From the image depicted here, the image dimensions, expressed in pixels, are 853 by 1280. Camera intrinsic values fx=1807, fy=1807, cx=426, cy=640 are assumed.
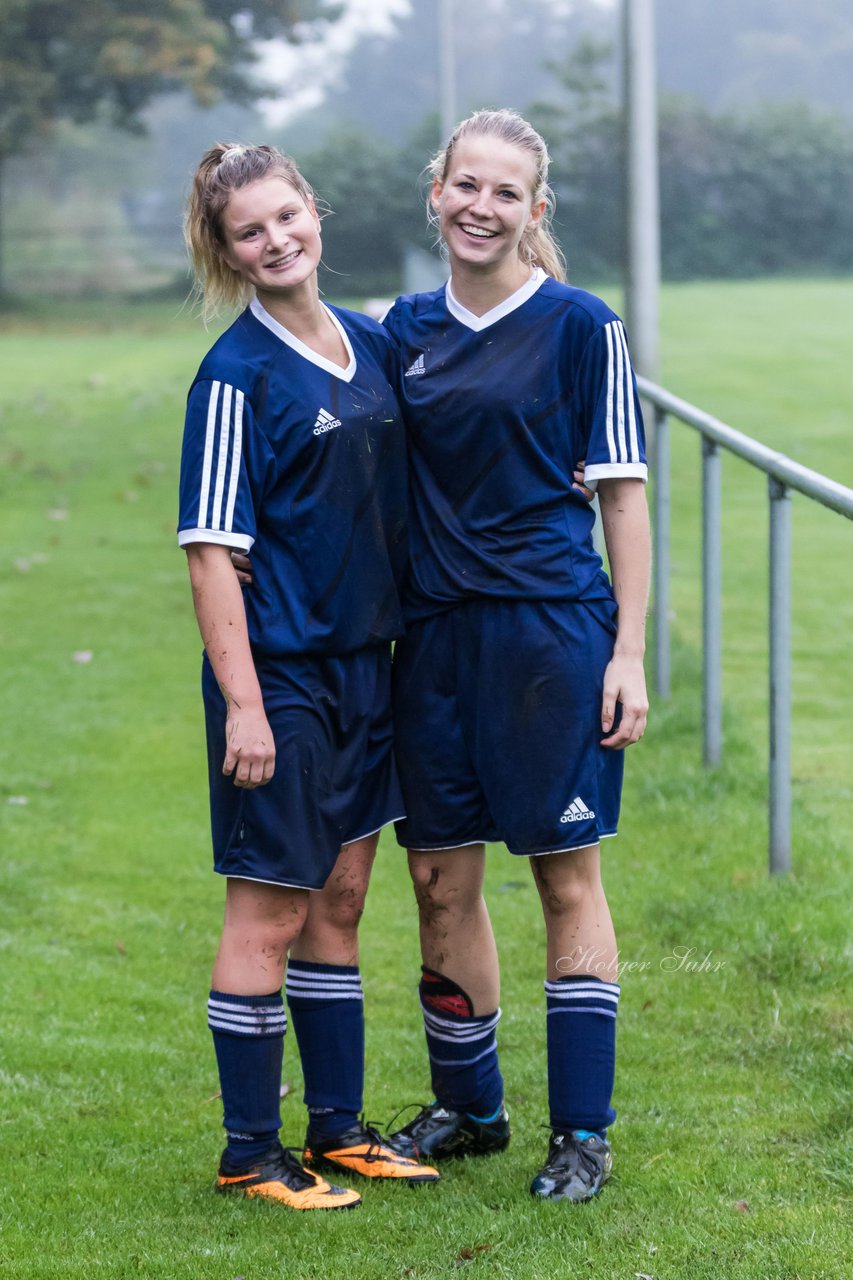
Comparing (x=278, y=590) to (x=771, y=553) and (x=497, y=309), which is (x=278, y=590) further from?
(x=771, y=553)

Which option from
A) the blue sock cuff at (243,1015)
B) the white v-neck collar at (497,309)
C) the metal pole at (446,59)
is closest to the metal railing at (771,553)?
the white v-neck collar at (497,309)

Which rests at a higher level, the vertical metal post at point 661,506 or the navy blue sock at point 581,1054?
the vertical metal post at point 661,506

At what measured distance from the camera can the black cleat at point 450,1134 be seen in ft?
11.5

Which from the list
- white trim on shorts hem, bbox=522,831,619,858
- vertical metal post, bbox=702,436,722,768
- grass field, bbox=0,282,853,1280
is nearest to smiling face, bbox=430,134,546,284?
white trim on shorts hem, bbox=522,831,619,858

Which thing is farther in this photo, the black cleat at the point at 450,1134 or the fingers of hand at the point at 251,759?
the black cleat at the point at 450,1134

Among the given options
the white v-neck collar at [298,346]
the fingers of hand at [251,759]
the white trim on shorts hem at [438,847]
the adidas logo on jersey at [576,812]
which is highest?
the white v-neck collar at [298,346]

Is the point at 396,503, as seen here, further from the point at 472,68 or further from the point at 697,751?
the point at 472,68

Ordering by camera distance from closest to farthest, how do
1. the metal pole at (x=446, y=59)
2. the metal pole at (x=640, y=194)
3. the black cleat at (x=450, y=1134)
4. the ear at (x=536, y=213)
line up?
1. the ear at (x=536, y=213)
2. the black cleat at (x=450, y=1134)
3. the metal pole at (x=640, y=194)
4. the metal pole at (x=446, y=59)

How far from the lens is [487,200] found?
3135 millimetres

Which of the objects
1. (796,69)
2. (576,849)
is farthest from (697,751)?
(796,69)

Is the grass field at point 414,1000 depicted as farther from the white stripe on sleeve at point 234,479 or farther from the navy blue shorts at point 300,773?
the white stripe on sleeve at point 234,479

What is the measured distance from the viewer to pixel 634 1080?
386 centimetres

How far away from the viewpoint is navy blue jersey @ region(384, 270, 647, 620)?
3.15m

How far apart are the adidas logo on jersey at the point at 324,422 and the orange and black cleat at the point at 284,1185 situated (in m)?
1.30
